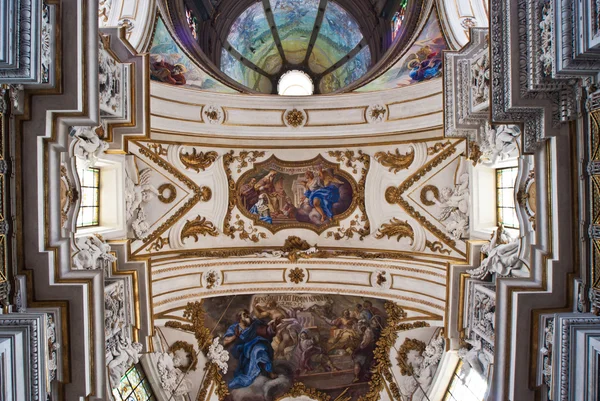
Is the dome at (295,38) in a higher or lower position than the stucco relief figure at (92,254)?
higher

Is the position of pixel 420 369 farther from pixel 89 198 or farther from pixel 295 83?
pixel 295 83

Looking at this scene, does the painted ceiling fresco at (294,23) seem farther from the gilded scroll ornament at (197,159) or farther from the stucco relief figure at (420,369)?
the stucco relief figure at (420,369)

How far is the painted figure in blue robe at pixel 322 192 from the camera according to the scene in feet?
41.6

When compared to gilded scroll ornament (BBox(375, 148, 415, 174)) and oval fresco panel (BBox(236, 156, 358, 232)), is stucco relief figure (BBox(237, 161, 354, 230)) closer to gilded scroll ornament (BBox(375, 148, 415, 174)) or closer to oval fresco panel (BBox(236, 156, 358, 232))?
oval fresco panel (BBox(236, 156, 358, 232))

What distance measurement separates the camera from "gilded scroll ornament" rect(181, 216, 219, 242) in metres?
12.2

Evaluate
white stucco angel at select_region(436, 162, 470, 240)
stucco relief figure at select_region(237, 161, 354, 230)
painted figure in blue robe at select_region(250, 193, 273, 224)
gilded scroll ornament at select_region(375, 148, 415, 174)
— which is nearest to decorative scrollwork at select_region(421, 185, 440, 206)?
white stucco angel at select_region(436, 162, 470, 240)

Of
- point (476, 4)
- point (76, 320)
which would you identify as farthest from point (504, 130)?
point (76, 320)

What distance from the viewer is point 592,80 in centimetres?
633

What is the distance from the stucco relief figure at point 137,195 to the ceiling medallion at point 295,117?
395 cm

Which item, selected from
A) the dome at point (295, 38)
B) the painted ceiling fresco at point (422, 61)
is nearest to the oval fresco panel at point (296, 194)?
the dome at point (295, 38)

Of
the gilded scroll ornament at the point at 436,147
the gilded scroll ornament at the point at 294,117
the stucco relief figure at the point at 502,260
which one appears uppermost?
the gilded scroll ornament at the point at 294,117

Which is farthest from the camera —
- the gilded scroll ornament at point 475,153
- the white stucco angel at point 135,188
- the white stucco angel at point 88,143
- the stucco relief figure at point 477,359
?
the white stucco angel at point 135,188

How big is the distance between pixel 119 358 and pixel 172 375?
3.34m

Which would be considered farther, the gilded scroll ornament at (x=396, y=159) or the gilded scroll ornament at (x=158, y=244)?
the gilded scroll ornament at (x=396, y=159)
